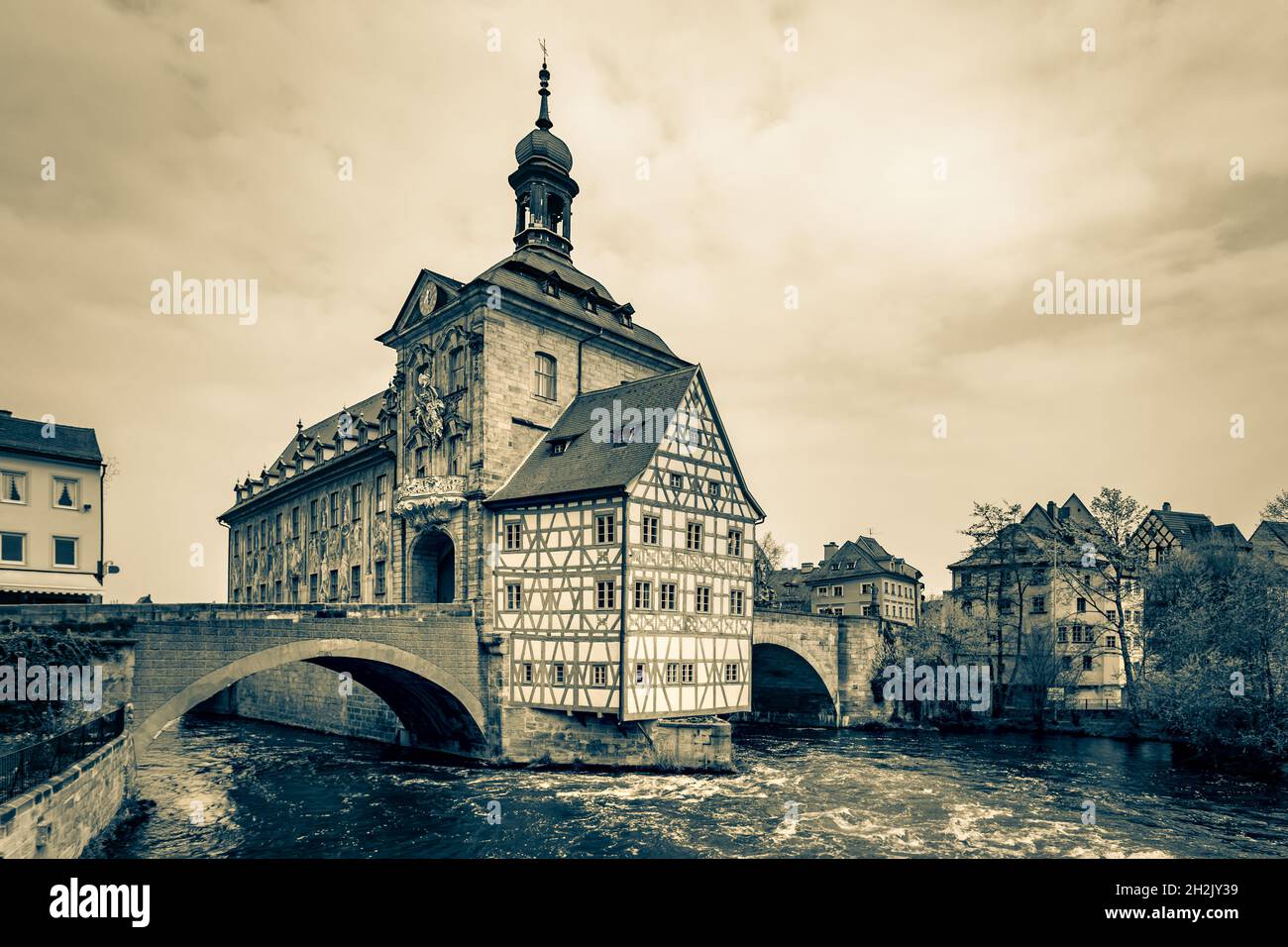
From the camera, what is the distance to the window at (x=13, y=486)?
35.8 metres

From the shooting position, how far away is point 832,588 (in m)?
84.2

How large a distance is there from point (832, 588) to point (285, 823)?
222ft

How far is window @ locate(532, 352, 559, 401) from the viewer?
35312 millimetres

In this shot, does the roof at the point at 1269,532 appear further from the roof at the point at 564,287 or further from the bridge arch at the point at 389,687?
the bridge arch at the point at 389,687

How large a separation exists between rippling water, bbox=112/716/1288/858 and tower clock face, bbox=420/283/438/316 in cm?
1850

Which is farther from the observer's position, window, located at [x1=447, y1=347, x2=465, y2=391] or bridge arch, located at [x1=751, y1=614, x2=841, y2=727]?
bridge arch, located at [x1=751, y1=614, x2=841, y2=727]

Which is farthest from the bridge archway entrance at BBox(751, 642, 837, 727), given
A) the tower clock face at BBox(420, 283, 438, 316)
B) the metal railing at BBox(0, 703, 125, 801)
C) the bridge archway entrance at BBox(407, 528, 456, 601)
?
the metal railing at BBox(0, 703, 125, 801)

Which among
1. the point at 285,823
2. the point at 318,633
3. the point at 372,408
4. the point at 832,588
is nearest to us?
the point at 285,823

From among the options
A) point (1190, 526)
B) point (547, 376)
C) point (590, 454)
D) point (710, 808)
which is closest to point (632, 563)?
point (590, 454)

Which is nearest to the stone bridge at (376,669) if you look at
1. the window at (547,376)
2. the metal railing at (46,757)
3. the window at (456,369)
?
the metal railing at (46,757)

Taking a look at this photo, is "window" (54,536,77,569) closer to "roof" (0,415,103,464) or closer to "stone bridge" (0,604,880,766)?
"roof" (0,415,103,464)
